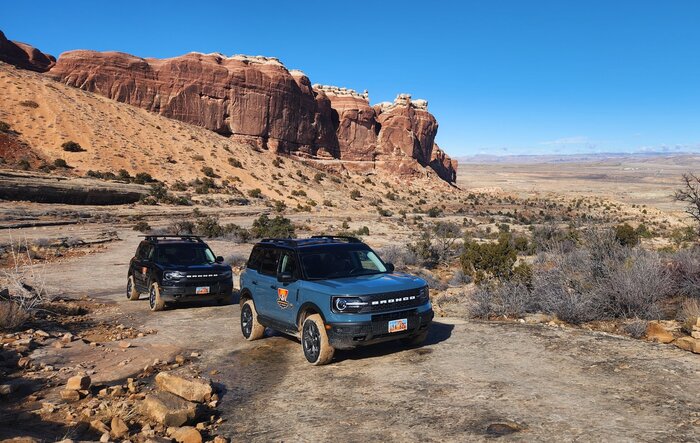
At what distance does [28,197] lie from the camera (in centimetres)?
3459

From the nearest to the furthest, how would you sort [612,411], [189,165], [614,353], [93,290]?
[612,411]
[614,353]
[93,290]
[189,165]

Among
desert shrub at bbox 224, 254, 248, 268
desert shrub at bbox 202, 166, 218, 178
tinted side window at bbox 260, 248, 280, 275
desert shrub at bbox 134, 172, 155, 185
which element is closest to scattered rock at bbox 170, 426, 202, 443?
tinted side window at bbox 260, 248, 280, 275

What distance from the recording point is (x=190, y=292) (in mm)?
12180

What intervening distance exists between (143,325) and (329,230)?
83.6 feet

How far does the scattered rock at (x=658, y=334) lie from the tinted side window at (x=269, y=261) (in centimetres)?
616

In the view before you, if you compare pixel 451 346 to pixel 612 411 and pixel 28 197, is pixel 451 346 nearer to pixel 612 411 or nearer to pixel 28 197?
pixel 612 411

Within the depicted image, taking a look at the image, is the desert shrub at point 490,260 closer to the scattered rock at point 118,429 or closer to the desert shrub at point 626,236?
the desert shrub at point 626,236

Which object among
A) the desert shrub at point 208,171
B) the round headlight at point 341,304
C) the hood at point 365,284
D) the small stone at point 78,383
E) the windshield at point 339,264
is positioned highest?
the desert shrub at point 208,171

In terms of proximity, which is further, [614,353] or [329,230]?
[329,230]

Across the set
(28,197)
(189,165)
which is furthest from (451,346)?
(189,165)

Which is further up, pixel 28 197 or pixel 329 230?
pixel 28 197

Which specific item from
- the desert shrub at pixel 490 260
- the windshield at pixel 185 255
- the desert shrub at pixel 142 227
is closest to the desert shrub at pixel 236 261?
the windshield at pixel 185 255

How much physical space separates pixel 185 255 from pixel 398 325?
25.8ft

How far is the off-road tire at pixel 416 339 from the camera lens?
7797 millimetres
